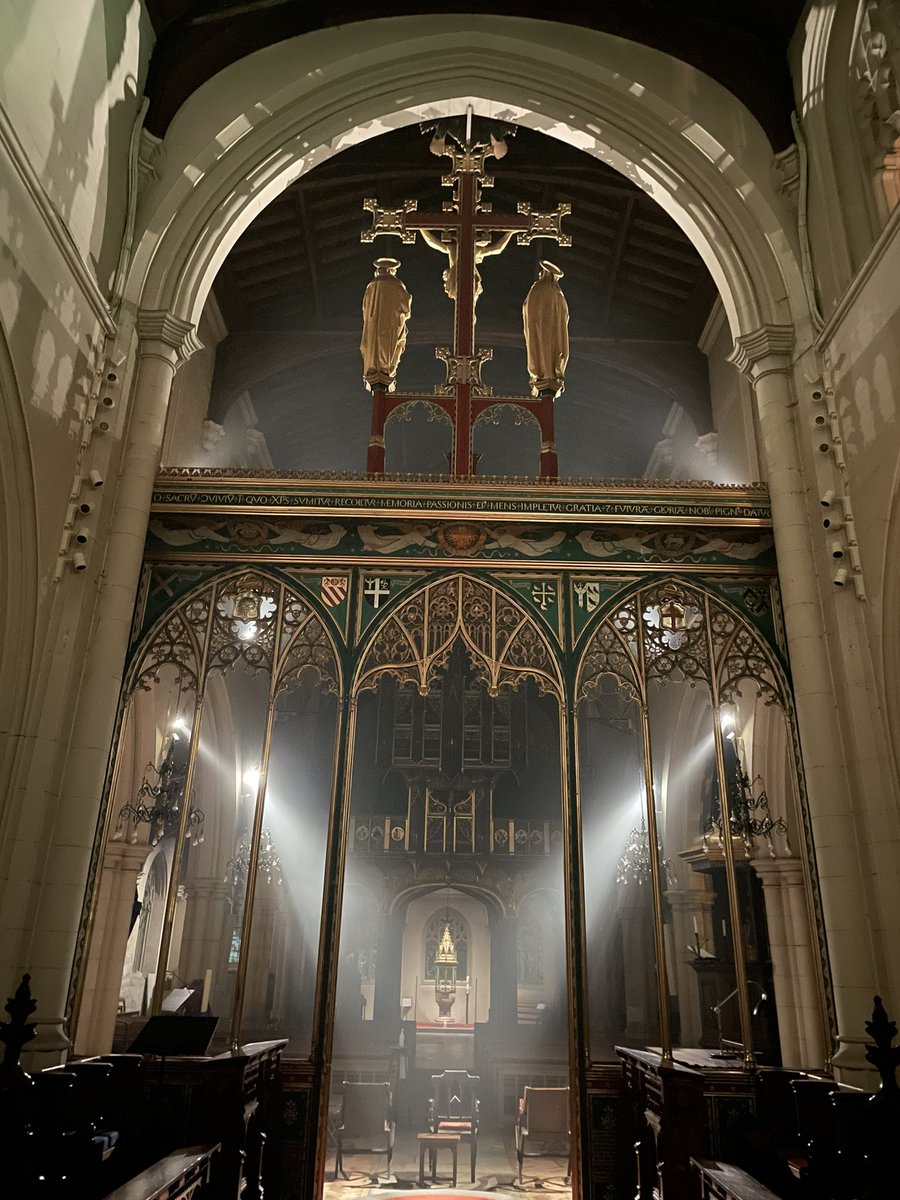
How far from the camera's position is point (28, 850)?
5297 millimetres

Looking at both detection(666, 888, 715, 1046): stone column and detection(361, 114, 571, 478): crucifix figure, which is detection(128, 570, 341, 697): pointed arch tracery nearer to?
detection(361, 114, 571, 478): crucifix figure

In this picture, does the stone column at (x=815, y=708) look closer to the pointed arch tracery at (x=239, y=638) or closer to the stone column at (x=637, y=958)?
the pointed arch tracery at (x=239, y=638)

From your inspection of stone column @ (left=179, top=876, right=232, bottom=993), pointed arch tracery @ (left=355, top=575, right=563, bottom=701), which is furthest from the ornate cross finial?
stone column @ (left=179, top=876, right=232, bottom=993)

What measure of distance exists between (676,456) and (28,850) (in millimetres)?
8445

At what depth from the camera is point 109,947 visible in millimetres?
8555

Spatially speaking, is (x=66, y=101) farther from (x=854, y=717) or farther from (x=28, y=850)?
(x=854, y=717)

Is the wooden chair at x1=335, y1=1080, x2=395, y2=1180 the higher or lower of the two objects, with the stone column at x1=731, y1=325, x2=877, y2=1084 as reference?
lower

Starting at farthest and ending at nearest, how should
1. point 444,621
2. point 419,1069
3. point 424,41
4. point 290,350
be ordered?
point 419,1069, point 290,350, point 424,41, point 444,621

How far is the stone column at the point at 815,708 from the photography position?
521cm

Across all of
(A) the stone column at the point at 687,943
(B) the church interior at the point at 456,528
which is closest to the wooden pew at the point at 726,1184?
(B) the church interior at the point at 456,528

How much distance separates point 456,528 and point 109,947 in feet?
17.6

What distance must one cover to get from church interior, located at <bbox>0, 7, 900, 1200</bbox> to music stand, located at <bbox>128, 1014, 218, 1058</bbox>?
0.10 meters

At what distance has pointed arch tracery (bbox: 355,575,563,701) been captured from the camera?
633 cm

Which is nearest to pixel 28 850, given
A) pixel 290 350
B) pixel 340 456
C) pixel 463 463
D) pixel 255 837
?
pixel 255 837
